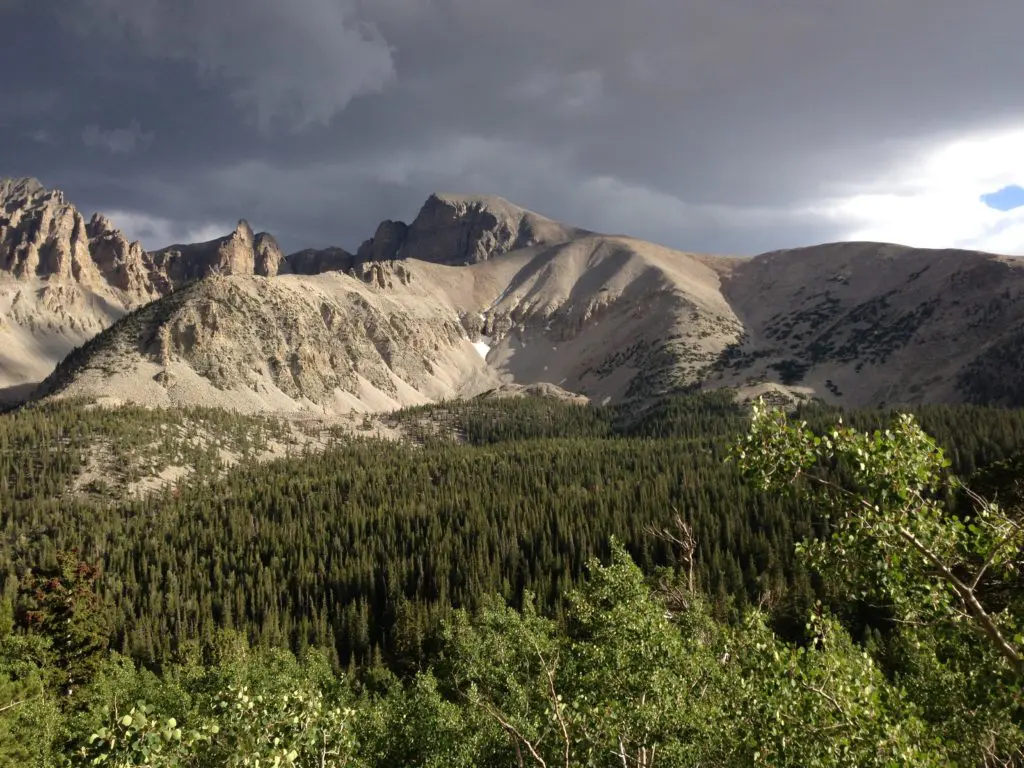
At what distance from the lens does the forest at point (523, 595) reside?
26.5ft

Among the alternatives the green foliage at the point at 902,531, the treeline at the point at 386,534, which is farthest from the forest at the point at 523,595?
the treeline at the point at 386,534

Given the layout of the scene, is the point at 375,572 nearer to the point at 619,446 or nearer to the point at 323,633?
the point at 323,633

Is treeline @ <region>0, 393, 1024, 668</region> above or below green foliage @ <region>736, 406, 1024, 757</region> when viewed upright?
below

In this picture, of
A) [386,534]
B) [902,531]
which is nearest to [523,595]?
[386,534]

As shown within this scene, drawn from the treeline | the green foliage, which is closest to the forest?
the green foliage

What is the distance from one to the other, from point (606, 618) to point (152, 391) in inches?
8228

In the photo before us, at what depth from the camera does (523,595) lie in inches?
2509

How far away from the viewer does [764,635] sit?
39.7ft

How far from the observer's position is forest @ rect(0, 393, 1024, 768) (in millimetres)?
8070

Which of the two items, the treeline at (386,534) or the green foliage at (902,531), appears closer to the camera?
the green foliage at (902,531)

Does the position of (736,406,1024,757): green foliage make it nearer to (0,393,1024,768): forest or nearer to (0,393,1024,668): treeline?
(0,393,1024,768): forest

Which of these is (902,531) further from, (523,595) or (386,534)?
(386,534)

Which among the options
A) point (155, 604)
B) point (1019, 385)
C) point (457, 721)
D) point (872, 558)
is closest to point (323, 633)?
point (155, 604)

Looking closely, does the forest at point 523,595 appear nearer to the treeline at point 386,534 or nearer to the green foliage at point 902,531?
the green foliage at point 902,531
